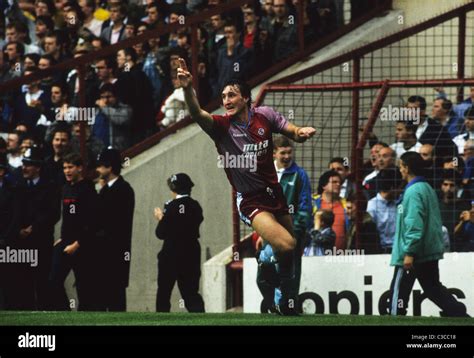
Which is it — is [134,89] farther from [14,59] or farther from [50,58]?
[14,59]

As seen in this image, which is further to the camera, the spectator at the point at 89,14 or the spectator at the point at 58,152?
the spectator at the point at 89,14

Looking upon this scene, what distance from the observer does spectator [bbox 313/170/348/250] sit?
59.5ft

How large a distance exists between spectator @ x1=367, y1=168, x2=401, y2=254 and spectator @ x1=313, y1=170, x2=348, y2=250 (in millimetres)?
353

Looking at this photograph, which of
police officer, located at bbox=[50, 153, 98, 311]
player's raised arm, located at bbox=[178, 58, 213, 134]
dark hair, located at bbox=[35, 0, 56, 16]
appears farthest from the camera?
dark hair, located at bbox=[35, 0, 56, 16]

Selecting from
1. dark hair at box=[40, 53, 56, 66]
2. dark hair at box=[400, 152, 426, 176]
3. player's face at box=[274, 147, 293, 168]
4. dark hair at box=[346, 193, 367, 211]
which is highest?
dark hair at box=[40, 53, 56, 66]

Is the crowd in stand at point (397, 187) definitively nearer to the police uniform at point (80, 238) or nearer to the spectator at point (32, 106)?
the police uniform at point (80, 238)

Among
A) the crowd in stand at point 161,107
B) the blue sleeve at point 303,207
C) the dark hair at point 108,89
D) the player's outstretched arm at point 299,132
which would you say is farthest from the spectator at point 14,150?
the player's outstretched arm at point 299,132

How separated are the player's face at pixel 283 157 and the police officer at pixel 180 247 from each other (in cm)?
196

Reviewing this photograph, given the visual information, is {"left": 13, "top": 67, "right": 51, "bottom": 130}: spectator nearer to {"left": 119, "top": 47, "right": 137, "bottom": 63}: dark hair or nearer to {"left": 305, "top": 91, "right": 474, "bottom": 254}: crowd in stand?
{"left": 119, "top": 47, "right": 137, "bottom": 63}: dark hair

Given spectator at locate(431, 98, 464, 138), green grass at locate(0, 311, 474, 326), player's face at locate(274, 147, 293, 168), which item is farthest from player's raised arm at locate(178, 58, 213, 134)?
spectator at locate(431, 98, 464, 138)

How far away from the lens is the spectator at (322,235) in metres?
17.7

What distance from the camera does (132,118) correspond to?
20891 millimetres
